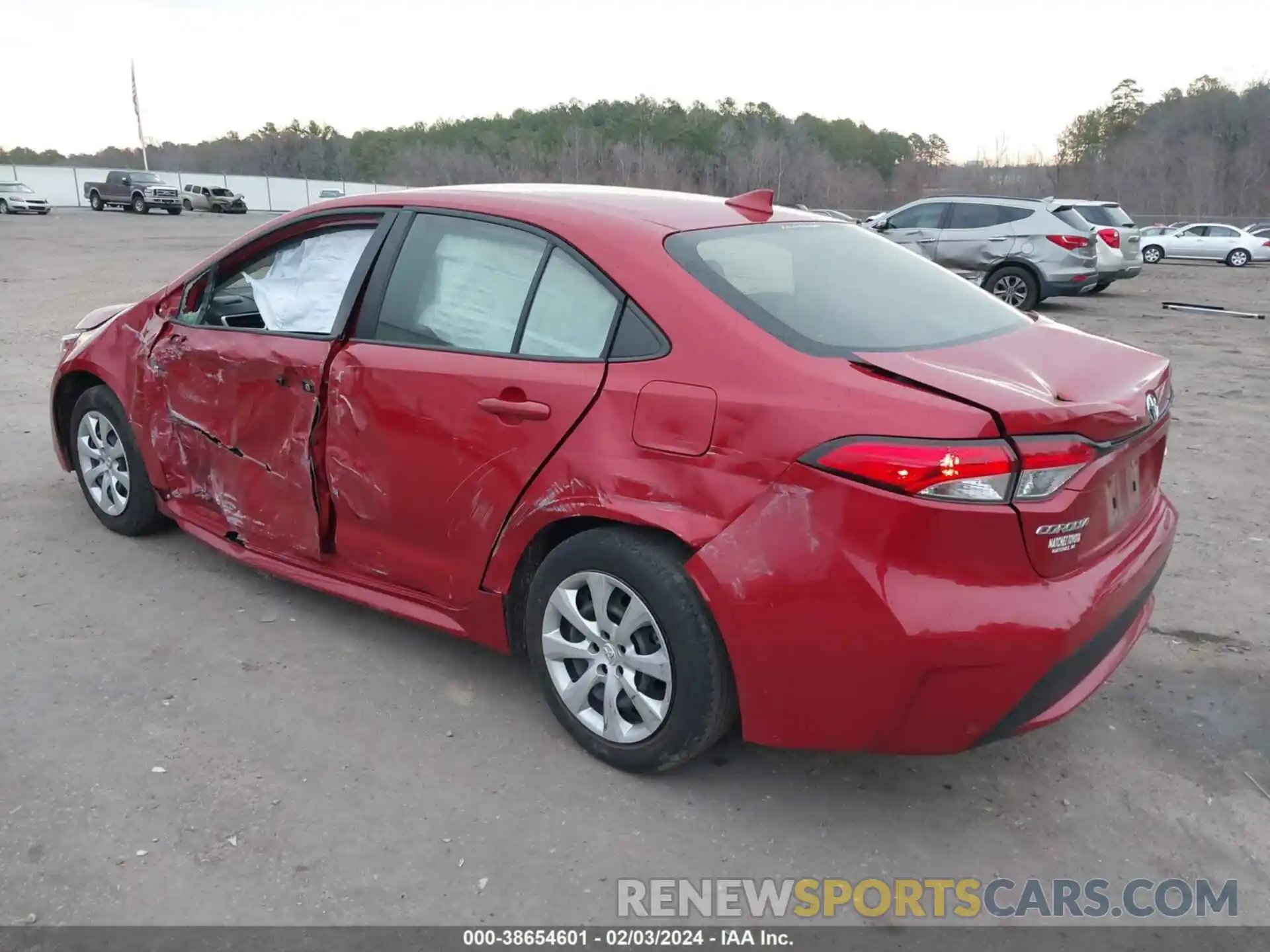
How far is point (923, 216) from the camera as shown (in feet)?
50.2

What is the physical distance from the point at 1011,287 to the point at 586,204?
1310 cm

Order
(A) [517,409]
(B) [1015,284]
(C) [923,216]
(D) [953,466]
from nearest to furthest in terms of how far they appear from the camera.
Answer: (D) [953,466], (A) [517,409], (B) [1015,284], (C) [923,216]

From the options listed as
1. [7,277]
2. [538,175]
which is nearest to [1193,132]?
[538,175]

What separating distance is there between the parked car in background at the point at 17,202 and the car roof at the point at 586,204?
154 feet

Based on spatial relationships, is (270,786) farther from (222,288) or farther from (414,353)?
(222,288)

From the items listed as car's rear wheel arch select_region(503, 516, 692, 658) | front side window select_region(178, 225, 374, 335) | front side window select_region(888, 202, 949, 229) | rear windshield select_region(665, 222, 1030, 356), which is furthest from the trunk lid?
front side window select_region(888, 202, 949, 229)

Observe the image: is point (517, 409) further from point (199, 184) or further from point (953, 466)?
point (199, 184)

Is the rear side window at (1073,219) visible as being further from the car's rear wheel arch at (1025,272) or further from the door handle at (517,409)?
the door handle at (517,409)

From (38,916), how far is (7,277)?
58.0 ft

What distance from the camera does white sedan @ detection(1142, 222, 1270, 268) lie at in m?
30.3

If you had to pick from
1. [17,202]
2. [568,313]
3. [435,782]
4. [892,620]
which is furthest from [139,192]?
[892,620]

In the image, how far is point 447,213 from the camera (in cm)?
344

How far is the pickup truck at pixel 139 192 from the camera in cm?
4675

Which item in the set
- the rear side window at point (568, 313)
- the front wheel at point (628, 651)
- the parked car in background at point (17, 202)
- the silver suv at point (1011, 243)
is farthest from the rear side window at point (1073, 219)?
the parked car in background at point (17, 202)
